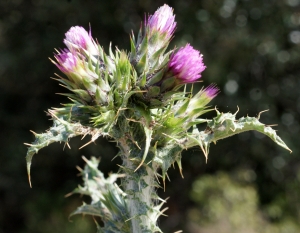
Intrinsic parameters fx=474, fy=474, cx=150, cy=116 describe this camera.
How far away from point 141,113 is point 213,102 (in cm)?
549

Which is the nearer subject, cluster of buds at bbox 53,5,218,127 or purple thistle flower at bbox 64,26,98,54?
cluster of buds at bbox 53,5,218,127

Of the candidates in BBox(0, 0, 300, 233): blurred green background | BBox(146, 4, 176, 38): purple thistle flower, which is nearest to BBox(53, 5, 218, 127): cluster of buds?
BBox(146, 4, 176, 38): purple thistle flower

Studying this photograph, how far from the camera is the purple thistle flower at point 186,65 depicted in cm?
232

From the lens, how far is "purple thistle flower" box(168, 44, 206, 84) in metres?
2.32

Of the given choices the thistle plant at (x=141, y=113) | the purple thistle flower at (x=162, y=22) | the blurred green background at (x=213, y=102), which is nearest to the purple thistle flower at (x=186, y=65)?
the thistle plant at (x=141, y=113)

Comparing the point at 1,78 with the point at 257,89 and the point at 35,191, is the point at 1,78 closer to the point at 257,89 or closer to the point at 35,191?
the point at 35,191

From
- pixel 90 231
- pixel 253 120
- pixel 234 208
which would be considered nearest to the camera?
pixel 253 120

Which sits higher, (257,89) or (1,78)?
(1,78)

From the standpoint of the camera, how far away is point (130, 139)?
94.3 inches

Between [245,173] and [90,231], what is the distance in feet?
9.31

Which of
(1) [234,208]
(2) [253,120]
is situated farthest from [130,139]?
(1) [234,208]

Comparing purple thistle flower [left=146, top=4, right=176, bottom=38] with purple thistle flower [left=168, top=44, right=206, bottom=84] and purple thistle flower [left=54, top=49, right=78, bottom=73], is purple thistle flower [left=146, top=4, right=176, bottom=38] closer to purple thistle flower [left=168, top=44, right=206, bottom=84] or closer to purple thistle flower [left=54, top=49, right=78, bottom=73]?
purple thistle flower [left=168, top=44, right=206, bottom=84]

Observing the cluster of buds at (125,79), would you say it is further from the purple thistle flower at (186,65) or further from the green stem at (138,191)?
the green stem at (138,191)

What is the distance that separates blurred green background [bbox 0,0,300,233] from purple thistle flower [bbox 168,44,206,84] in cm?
504
